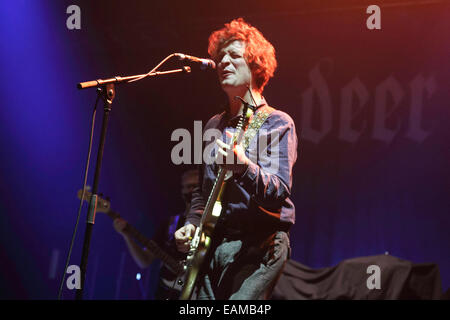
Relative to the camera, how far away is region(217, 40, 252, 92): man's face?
265 centimetres

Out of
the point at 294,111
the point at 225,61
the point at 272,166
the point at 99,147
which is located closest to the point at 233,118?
the point at 225,61

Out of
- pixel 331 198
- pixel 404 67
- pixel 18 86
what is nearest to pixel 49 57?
pixel 18 86

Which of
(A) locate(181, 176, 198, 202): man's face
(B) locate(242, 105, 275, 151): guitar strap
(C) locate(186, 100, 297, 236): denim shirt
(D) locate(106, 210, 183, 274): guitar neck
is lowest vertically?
(D) locate(106, 210, 183, 274): guitar neck

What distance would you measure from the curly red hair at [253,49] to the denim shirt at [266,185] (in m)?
0.41

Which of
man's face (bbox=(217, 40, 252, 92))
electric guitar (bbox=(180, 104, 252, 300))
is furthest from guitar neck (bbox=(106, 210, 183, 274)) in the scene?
man's face (bbox=(217, 40, 252, 92))

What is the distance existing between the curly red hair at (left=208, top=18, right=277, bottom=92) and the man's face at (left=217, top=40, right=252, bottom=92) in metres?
0.03

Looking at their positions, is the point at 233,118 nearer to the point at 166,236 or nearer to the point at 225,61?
the point at 225,61

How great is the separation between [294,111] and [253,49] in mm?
2929

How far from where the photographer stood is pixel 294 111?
5.54 metres

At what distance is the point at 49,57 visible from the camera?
17.7ft

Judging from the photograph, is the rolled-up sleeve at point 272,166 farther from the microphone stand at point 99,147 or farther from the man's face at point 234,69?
the microphone stand at point 99,147

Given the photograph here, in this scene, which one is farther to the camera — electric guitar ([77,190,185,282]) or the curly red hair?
electric guitar ([77,190,185,282])

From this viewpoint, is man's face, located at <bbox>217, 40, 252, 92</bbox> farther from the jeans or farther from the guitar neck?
the guitar neck
